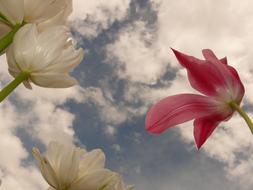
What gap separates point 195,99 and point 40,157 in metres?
0.45

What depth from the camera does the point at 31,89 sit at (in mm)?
959

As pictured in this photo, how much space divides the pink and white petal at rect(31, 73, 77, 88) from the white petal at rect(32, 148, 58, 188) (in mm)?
157

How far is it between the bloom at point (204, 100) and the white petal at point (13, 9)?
0.39 m

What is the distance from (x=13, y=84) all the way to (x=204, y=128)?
0.62 meters

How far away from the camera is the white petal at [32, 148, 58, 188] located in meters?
0.98

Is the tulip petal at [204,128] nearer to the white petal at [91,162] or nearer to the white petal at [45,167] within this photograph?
the white petal at [91,162]

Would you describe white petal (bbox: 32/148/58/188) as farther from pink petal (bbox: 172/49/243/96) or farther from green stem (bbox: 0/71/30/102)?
pink petal (bbox: 172/49/243/96)

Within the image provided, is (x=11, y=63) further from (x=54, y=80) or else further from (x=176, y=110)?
(x=176, y=110)

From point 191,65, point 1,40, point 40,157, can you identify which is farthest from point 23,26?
point 191,65

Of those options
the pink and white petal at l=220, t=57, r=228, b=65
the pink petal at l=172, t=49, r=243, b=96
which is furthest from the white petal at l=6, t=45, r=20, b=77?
the pink and white petal at l=220, t=57, r=228, b=65

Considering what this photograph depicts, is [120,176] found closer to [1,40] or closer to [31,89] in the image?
[31,89]

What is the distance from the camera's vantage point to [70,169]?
3.25 ft

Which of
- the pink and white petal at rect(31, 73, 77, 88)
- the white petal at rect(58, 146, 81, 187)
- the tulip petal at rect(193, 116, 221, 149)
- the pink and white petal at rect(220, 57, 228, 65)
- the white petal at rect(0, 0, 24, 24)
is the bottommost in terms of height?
the tulip petal at rect(193, 116, 221, 149)

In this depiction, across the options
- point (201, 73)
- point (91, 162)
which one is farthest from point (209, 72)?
point (91, 162)
